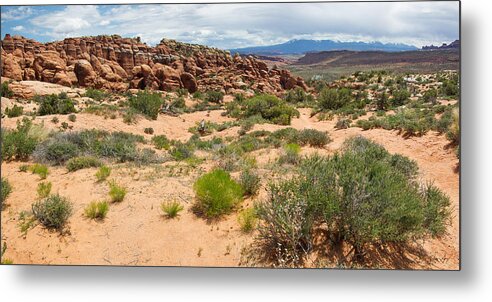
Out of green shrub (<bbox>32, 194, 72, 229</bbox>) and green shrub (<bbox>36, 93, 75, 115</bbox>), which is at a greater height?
green shrub (<bbox>36, 93, 75, 115</bbox>)

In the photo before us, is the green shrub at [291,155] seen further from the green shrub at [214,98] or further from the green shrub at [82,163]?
the green shrub at [214,98]

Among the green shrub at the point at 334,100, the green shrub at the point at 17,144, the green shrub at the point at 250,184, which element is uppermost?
the green shrub at the point at 334,100

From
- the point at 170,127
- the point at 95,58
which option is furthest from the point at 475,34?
the point at 95,58

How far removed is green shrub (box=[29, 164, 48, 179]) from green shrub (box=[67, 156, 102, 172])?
0.35 m

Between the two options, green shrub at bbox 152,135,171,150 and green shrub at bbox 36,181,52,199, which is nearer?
green shrub at bbox 36,181,52,199

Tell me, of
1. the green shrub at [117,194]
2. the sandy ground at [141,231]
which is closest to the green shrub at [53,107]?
the sandy ground at [141,231]

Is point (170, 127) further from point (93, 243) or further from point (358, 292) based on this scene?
point (358, 292)

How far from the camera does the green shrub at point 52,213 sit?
157 inches

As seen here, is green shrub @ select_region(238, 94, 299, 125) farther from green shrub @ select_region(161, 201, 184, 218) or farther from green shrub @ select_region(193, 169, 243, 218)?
green shrub @ select_region(161, 201, 184, 218)

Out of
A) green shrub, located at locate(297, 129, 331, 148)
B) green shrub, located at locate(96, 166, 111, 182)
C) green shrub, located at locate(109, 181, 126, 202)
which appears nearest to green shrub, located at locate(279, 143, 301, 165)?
green shrub, located at locate(297, 129, 331, 148)

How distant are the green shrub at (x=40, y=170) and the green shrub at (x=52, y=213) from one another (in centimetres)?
128

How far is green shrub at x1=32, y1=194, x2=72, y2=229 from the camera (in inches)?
157

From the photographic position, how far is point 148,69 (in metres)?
27.1

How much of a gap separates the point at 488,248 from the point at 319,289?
1.94 m
